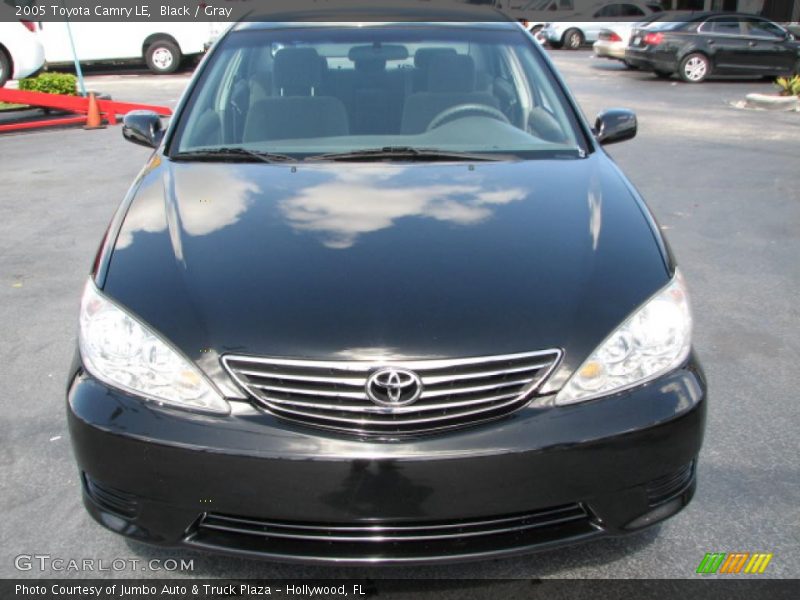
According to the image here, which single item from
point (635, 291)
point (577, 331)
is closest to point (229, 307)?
point (577, 331)

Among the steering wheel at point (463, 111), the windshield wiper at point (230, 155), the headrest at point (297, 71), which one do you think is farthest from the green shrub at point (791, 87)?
the windshield wiper at point (230, 155)

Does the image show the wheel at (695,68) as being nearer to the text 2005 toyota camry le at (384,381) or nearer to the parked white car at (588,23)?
the parked white car at (588,23)

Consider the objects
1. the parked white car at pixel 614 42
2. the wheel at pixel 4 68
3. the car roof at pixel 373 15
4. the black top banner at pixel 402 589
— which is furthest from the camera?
the parked white car at pixel 614 42

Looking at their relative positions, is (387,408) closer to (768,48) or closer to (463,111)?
(463,111)

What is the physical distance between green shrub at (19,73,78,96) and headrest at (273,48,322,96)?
32.1ft

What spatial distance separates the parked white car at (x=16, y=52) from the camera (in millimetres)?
13750

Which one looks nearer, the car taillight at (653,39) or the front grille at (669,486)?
the front grille at (669,486)

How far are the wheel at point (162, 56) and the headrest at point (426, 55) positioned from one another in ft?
55.1

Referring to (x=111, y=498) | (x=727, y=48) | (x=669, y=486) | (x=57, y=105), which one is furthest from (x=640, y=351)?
(x=727, y=48)

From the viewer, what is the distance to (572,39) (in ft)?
90.6

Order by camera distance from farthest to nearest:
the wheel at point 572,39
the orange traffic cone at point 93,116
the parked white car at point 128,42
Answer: the wheel at point 572,39 → the parked white car at point 128,42 → the orange traffic cone at point 93,116

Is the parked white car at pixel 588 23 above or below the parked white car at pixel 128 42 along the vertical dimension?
below

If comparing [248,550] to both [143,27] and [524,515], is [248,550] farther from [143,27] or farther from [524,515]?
[143,27]

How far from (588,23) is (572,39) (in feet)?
2.26
